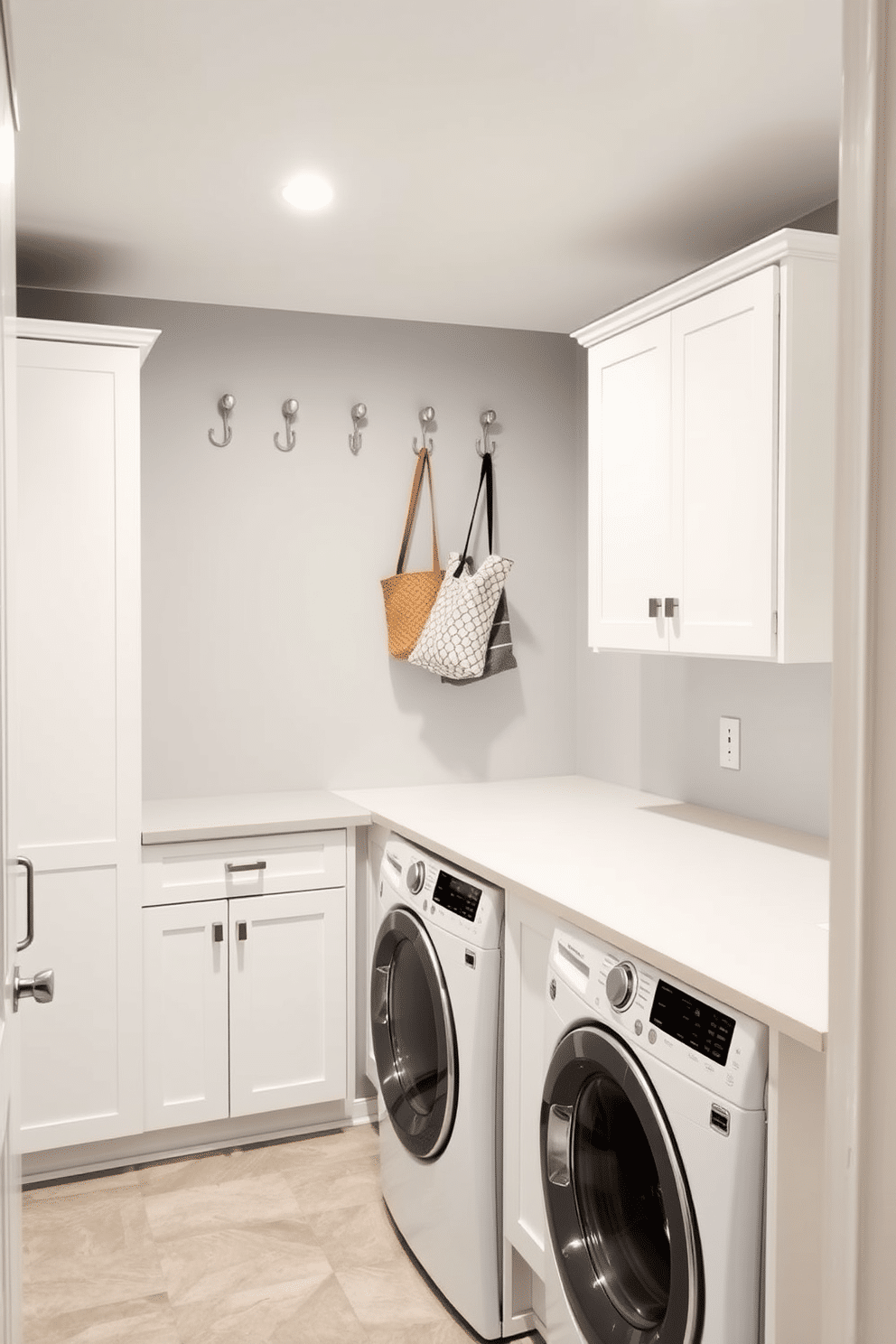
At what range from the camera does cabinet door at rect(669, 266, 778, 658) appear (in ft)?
6.88

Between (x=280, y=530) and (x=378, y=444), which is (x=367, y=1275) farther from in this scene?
(x=378, y=444)

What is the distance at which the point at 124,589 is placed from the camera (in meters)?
Result: 2.69

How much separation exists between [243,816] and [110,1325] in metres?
1.21

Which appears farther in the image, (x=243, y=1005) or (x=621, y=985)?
(x=243, y=1005)

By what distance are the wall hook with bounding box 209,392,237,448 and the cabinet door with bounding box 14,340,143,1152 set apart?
0.53 metres

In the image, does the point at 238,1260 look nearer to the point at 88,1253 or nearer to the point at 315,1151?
the point at 88,1253

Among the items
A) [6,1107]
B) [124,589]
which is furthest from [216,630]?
[6,1107]

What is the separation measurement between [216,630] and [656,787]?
1.40 metres

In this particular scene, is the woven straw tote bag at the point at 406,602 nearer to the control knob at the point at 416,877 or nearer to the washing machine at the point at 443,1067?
the washing machine at the point at 443,1067

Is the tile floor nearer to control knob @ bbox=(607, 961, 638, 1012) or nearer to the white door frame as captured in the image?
control knob @ bbox=(607, 961, 638, 1012)

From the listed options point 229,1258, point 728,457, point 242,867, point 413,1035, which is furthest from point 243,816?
point 728,457

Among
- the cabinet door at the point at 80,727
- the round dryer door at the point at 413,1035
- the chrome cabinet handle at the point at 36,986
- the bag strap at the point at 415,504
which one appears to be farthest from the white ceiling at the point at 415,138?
the round dryer door at the point at 413,1035

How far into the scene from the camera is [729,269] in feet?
7.07

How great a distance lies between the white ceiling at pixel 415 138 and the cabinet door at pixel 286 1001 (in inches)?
67.1
